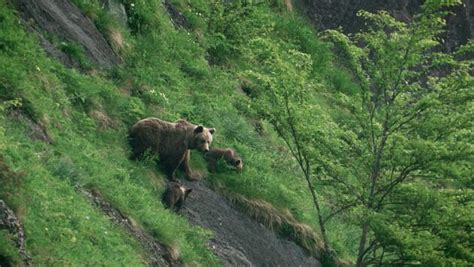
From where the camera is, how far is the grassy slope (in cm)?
1155

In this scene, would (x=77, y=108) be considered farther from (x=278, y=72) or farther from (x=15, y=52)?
(x=278, y=72)

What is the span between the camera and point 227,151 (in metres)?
18.6

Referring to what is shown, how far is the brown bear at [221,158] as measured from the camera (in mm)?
18438

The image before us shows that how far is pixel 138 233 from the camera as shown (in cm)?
1388

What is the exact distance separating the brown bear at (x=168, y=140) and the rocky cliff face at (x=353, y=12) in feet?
53.1

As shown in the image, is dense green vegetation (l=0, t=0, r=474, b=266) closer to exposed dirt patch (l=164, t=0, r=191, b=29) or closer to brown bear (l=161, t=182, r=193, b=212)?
brown bear (l=161, t=182, r=193, b=212)

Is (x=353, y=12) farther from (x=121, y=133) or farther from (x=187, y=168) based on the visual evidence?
(x=121, y=133)

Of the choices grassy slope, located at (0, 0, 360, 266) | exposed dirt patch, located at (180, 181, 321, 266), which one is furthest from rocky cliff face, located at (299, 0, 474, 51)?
exposed dirt patch, located at (180, 181, 321, 266)

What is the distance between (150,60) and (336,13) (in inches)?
542

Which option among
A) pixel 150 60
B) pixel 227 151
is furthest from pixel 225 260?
pixel 150 60

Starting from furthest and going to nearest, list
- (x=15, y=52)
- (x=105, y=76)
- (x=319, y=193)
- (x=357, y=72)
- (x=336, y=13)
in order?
(x=336, y=13) < (x=319, y=193) < (x=105, y=76) < (x=357, y=72) < (x=15, y=52)

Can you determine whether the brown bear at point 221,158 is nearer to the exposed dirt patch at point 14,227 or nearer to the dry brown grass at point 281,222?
the dry brown grass at point 281,222

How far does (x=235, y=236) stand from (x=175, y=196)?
1820 millimetres

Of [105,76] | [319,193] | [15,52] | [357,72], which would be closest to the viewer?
[15,52]
